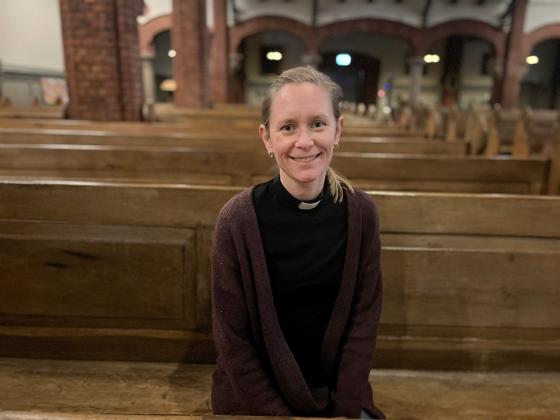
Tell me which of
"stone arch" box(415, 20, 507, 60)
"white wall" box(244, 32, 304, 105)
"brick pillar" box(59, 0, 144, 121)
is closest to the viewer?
"brick pillar" box(59, 0, 144, 121)

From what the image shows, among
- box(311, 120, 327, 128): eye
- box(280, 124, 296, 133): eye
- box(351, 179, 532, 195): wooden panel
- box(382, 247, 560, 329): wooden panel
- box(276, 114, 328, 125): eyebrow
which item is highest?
box(276, 114, 328, 125): eyebrow

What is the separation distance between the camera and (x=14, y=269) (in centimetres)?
169

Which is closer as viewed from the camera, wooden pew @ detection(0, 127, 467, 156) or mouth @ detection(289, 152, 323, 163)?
mouth @ detection(289, 152, 323, 163)

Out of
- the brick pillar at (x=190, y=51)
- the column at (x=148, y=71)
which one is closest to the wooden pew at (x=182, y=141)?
the brick pillar at (x=190, y=51)

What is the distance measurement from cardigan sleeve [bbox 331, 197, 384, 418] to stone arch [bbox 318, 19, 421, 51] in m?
16.7

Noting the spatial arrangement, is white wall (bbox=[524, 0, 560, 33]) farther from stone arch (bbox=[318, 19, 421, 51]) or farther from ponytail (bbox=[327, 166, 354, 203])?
ponytail (bbox=[327, 166, 354, 203])

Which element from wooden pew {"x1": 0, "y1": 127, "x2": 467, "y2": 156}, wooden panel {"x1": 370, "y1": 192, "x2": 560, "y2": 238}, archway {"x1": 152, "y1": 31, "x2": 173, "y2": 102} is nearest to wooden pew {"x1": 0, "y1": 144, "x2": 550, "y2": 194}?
wooden pew {"x1": 0, "y1": 127, "x2": 467, "y2": 156}

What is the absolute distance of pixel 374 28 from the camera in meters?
16.5

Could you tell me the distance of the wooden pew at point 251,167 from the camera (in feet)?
8.07

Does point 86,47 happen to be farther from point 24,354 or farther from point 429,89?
point 429,89

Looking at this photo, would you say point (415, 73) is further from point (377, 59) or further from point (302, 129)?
point (302, 129)

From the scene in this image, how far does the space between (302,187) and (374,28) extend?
1696cm

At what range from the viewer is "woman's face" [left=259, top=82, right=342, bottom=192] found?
1102 mm

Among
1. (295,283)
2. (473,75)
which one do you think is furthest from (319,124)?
(473,75)
